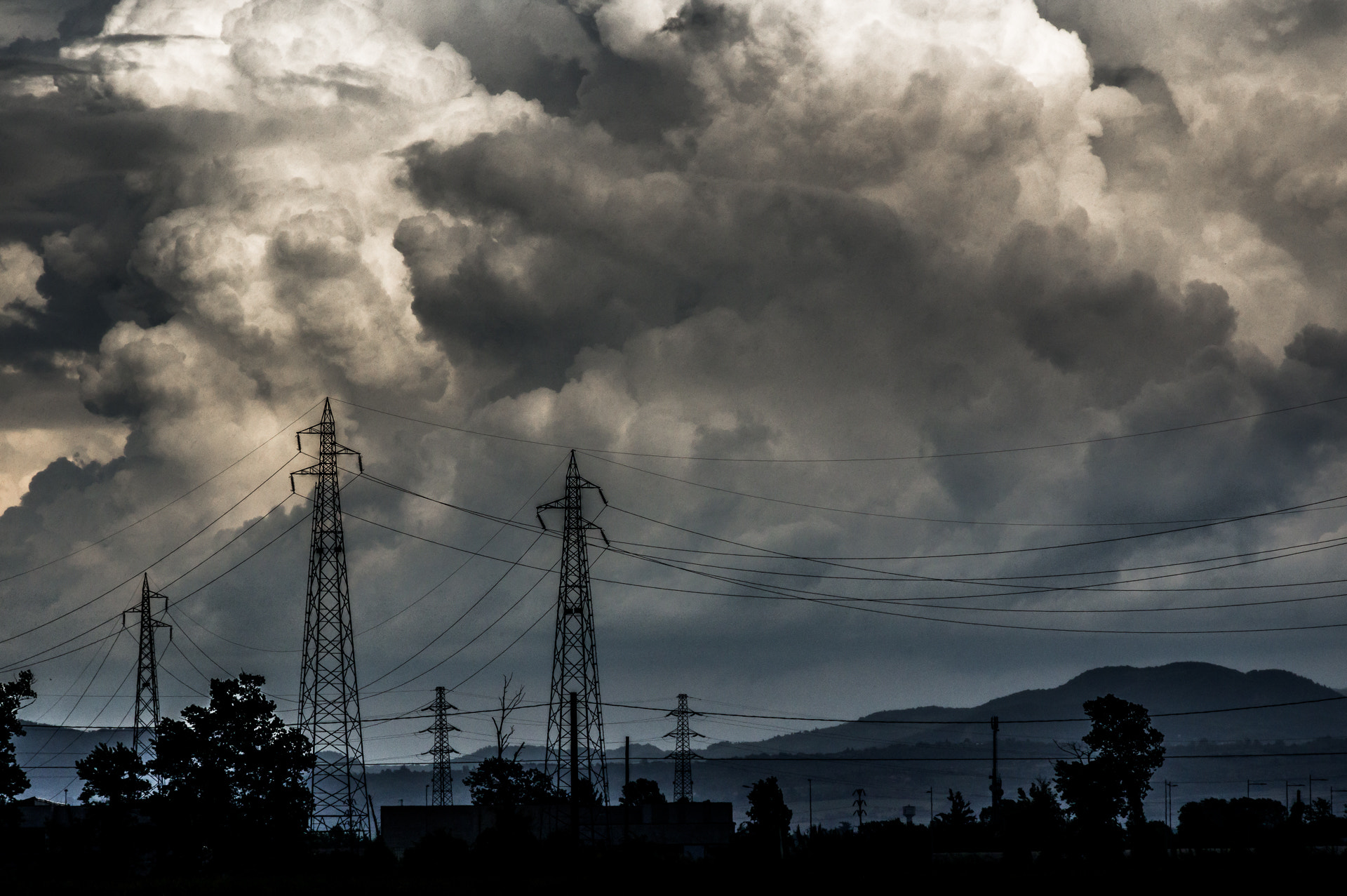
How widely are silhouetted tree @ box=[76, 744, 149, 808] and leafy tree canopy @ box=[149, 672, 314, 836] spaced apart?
591 cm

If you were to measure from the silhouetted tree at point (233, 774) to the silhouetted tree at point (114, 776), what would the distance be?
5.58 metres

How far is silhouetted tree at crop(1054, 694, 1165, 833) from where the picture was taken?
119 m

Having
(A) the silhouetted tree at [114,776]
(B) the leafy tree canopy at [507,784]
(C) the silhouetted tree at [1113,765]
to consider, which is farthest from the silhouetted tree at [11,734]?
(C) the silhouetted tree at [1113,765]

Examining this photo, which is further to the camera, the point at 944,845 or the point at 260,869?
the point at 944,845

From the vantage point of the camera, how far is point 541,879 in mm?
67812

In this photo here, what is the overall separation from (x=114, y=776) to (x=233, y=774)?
11599 mm

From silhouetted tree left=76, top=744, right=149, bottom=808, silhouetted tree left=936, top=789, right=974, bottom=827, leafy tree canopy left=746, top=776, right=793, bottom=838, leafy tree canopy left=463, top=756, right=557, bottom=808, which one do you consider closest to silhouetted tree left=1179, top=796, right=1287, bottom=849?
silhouetted tree left=936, top=789, right=974, bottom=827

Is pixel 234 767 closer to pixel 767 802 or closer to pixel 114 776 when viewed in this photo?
pixel 114 776

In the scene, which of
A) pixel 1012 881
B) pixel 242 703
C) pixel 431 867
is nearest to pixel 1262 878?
pixel 1012 881

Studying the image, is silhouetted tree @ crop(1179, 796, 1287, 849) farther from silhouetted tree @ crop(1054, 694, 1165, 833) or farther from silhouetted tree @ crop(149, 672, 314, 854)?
silhouetted tree @ crop(149, 672, 314, 854)

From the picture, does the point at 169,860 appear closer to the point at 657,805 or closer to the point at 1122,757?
the point at 657,805

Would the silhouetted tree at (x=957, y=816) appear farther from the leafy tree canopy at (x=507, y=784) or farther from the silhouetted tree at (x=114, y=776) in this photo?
the silhouetted tree at (x=114, y=776)

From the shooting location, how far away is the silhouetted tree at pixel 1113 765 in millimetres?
119375

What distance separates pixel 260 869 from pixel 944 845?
68.1 meters
